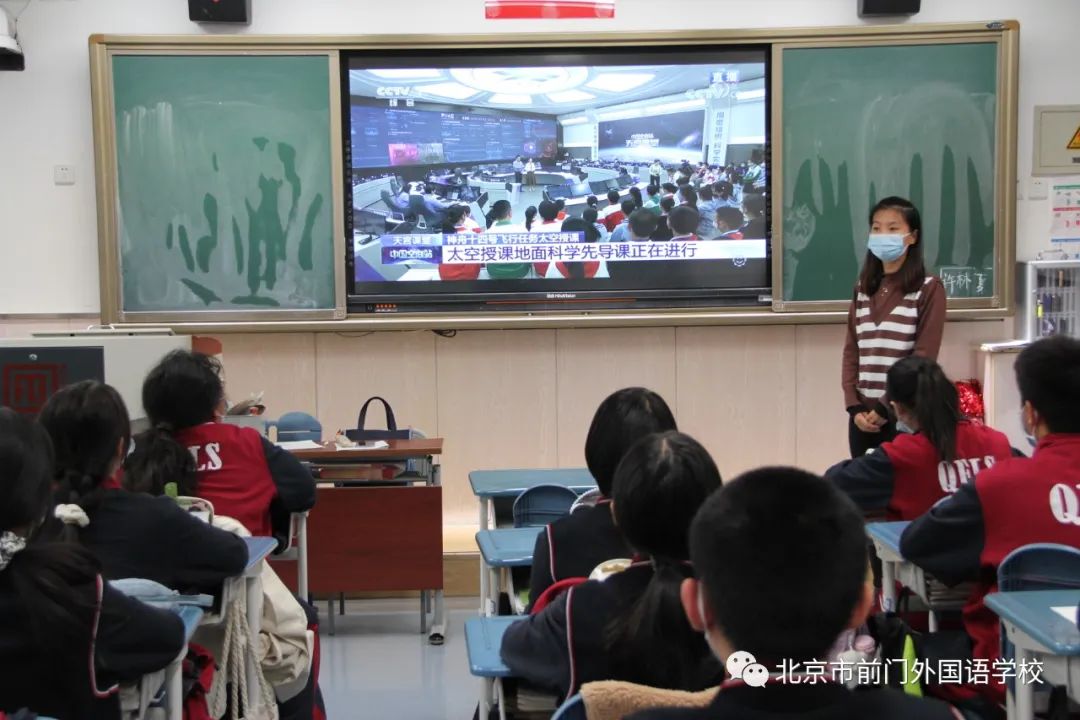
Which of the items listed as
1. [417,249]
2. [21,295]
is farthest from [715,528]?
[21,295]

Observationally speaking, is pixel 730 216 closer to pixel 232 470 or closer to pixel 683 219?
pixel 683 219

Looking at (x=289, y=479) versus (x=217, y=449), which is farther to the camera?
(x=289, y=479)

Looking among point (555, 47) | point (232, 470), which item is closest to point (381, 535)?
point (232, 470)

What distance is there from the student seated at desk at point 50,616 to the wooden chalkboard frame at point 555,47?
3417 mm

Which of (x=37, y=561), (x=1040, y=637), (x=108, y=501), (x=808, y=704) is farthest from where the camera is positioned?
(x=108, y=501)

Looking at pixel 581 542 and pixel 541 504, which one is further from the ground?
pixel 581 542

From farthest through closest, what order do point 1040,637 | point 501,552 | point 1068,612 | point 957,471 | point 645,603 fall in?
1. point 957,471
2. point 501,552
3. point 1068,612
4. point 1040,637
5. point 645,603

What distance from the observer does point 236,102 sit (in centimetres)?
517

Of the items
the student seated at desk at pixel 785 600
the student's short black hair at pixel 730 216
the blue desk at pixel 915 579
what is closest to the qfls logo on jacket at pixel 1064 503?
the blue desk at pixel 915 579

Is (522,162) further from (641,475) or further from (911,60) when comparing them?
(641,475)

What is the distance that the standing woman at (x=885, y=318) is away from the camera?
4.00 meters

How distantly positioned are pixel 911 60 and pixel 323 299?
3.00 metres

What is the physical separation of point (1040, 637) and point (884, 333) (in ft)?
7.92

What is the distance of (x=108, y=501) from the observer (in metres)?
2.19
